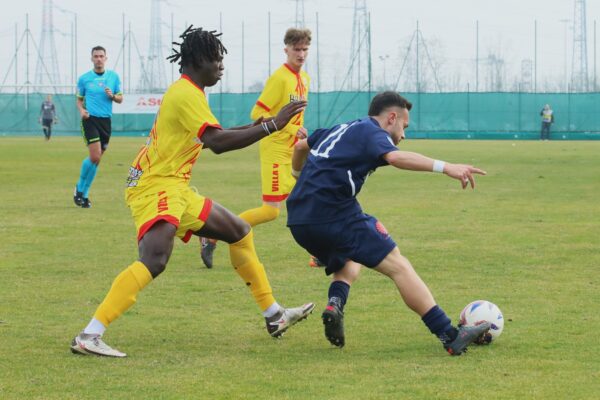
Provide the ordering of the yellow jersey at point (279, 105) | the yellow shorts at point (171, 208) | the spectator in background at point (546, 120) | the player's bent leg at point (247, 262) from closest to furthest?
the yellow shorts at point (171, 208), the player's bent leg at point (247, 262), the yellow jersey at point (279, 105), the spectator in background at point (546, 120)

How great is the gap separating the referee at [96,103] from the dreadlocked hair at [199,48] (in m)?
9.63

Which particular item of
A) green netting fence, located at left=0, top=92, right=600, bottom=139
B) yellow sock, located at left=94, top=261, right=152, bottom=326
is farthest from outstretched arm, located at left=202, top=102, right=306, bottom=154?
green netting fence, located at left=0, top=92, right=600, bottom=139

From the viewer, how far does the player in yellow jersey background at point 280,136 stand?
10.8m

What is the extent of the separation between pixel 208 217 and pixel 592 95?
51.1 meters

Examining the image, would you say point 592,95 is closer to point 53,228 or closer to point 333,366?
point 53,228

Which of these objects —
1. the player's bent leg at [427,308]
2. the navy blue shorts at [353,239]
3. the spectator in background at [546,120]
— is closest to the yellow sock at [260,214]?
the navy blue shorts at [353,239]

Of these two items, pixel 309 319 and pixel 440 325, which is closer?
pixel 440 325

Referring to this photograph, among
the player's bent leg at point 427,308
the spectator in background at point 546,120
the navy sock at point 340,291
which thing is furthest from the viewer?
the spectator in background at point 546,120

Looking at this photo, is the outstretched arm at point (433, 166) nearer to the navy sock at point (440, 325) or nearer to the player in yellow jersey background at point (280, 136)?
the navy sock at point (440, 325)

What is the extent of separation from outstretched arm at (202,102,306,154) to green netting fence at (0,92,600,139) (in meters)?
49.7

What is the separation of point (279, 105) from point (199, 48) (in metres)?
4.08

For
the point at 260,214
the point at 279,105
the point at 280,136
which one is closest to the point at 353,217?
the point at 260,214

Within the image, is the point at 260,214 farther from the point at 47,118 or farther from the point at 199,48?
the point at 47,118

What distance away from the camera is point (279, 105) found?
1107 cm
